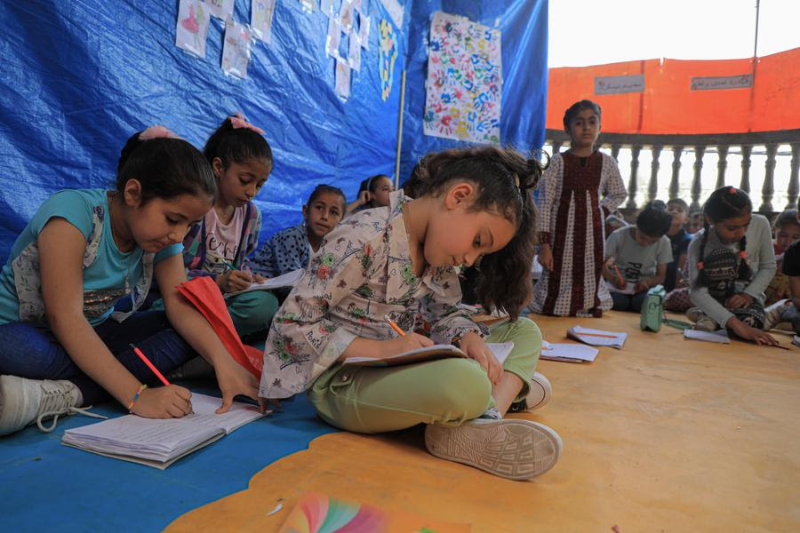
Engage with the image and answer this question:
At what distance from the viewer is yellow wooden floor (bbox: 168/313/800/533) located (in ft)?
2.68

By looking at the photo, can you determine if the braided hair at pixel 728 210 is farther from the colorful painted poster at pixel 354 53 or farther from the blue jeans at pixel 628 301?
the colorful painted poster at pixel 354 53

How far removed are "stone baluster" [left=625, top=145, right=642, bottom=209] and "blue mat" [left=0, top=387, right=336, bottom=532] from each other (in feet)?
15.6

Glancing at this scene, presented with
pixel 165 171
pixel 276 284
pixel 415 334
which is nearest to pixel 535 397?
pixel 415 334

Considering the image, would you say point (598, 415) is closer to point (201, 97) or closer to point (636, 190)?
point (201, 97)

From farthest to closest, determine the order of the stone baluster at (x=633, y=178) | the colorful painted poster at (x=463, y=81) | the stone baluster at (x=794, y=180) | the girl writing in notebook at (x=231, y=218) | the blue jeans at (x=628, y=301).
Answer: the stone baluster at (x=633, y=178) → the stone baluster at (x=794, y=180) → the colorful painted poster at (x=463, y=81) → the blue jeans at (x=628, y=301) → the girl writing in notebook at (x=231, y=218)

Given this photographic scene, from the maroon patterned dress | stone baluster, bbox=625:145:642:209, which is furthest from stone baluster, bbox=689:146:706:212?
the maroon patterned dress

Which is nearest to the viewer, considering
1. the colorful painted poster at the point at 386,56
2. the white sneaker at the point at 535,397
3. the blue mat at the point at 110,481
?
the blue mat at the point at 110,481

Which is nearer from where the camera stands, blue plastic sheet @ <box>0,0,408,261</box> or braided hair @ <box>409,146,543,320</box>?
braided hair @ <box>409,146,543,320</box>

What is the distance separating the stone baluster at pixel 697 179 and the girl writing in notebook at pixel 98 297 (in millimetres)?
4824

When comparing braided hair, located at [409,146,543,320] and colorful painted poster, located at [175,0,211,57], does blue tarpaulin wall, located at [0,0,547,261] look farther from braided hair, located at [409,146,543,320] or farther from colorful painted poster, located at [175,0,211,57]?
braided hair, located at [409,146,543,320]

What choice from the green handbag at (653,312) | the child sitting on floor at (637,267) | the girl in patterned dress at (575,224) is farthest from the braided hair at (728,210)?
the child sitting on floor at (637,267)

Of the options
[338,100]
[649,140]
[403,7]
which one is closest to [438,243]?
[338,100]

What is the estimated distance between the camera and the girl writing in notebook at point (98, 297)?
106 centimetres

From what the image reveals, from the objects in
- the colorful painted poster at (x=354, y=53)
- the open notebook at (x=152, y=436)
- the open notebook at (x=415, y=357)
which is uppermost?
the colorful painted poster at (x=354, y=53)
